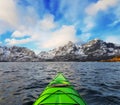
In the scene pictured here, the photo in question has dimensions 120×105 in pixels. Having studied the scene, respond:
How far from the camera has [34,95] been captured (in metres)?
18.0

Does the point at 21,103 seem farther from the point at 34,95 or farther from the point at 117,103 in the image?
the point at 117,103

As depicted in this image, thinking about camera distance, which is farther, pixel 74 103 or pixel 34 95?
pixel 34 95

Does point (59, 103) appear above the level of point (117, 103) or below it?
above

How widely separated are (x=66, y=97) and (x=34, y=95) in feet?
27.5

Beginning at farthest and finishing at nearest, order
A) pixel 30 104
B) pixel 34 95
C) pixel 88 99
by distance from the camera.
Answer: pixel 34 95, pixel 88 99, pixel 30 104

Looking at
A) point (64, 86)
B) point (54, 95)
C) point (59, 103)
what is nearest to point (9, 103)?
point (64, 86)

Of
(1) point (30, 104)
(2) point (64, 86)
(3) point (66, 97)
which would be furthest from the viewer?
(1) point (30, 104)

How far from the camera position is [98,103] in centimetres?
1527

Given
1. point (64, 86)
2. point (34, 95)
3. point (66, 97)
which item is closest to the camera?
point (66, 97)

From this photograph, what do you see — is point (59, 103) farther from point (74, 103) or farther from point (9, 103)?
point (9, 103)

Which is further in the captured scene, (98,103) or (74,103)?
(98,103)

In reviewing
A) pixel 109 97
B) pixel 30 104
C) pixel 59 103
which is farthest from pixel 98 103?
pixel 59 103

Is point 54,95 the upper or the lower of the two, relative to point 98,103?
upper

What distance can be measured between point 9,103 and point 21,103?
1.00 meters
